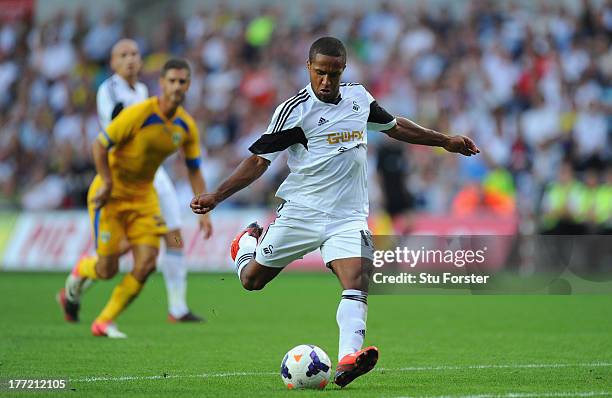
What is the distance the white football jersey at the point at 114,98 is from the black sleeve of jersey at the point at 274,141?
459 cm

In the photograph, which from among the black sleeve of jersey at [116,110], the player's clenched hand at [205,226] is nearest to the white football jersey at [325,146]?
the player's clenched hand at [205,226]

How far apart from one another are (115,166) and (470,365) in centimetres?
467

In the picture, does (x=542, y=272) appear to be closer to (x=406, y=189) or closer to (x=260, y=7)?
(x=406, y=189)

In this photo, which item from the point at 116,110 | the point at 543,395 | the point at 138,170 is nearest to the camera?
the point at 543,395

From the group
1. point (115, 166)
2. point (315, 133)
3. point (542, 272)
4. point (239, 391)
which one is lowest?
point (542, 272)

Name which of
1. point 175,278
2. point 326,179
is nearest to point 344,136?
point 326,179

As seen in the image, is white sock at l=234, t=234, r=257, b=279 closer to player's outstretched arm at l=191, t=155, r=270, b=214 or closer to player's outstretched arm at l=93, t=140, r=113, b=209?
player's outstretched arm at l=191, t=155, r=270, b=214

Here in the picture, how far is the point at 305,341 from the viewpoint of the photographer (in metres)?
11.5

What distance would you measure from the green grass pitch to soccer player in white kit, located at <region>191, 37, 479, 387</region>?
2.69ft

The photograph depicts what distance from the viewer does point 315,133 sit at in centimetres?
851

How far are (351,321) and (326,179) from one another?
1.07 metres

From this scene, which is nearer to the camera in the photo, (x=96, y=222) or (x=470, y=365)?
(x=470, y=365)

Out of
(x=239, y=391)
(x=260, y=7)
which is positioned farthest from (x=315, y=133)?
(x=260, y=7)

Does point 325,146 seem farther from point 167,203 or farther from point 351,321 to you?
point 167,203
